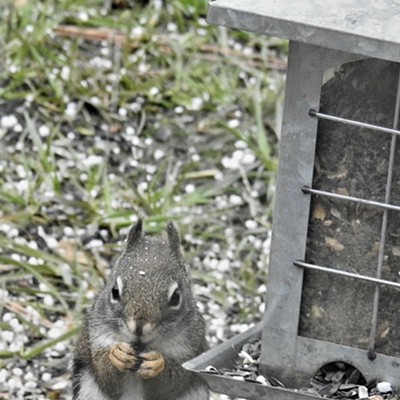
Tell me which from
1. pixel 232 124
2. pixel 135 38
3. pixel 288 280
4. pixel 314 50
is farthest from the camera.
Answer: pixel 135 38

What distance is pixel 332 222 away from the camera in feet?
11.3

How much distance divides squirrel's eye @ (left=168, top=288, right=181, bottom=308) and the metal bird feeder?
0.55ft

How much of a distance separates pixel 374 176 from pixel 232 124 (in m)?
2.80

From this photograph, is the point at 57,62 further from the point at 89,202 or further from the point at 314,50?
the point at 314,50

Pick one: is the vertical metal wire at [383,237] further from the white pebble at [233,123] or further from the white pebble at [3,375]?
the white pebble at [233,123]

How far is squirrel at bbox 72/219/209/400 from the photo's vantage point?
3.53m

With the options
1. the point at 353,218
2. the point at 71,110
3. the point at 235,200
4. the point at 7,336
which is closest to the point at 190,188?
→ the point at 235,200

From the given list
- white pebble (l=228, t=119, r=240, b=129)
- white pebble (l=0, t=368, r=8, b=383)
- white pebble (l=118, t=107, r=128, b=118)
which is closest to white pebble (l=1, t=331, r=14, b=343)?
white pebble (l=0, t=368, r=8, b=383)

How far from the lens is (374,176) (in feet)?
11.0

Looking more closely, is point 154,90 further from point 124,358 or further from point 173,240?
point 124,358

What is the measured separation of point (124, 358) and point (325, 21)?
1.00m

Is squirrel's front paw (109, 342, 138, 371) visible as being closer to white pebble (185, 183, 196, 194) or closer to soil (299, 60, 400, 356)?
soil (299, 60, 400, 356)

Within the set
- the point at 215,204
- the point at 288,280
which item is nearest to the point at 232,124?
the point at 215,204

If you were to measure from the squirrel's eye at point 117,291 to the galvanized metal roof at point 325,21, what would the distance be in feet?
2.62
